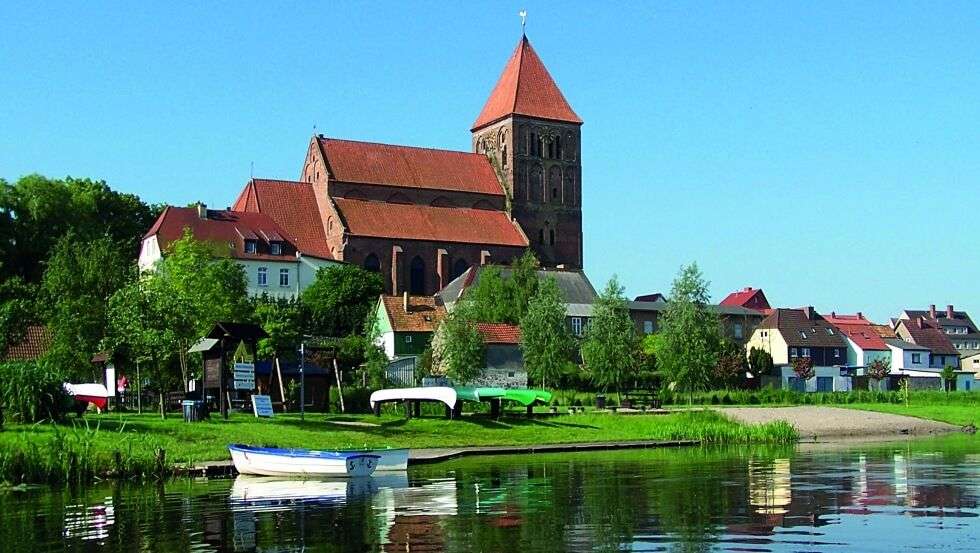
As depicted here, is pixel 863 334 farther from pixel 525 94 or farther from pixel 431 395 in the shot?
pixel 431 395

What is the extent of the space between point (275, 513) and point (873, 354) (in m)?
111

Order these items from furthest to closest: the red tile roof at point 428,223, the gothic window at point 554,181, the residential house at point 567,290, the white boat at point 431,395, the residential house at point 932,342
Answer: the residential house at point 932,342 → the gothic window at point 554,181 → the red tile roof at point 428,223 → the residential house at point 567,290 → the white boat at point 431,395

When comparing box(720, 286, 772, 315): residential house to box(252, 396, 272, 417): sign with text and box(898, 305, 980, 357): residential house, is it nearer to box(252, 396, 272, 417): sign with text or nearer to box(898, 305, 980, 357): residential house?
box(898, 305, 980, 357): residential house

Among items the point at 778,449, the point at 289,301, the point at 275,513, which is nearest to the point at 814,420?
the point at 778,449

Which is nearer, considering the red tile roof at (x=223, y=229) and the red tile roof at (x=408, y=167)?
the red tile roof at (x=223, y=229)


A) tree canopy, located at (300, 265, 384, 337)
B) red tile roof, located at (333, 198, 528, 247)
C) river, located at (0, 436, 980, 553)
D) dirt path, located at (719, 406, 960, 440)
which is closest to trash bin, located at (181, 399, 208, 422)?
river, located at (0, 436, 980, 553)

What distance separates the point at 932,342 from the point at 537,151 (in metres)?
47.1

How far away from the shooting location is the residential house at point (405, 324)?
93688mm

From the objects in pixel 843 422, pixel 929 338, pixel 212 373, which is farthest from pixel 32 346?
pixel 929 338

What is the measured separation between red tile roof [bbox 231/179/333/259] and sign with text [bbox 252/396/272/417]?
202 feet

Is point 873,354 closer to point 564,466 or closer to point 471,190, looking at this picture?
point 471,190

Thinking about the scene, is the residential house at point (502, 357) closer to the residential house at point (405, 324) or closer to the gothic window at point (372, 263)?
the residential house at point (405, 324)

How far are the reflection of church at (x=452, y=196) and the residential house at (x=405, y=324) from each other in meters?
16.4

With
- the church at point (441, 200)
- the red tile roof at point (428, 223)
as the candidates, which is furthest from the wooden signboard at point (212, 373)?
the red tile roof at point (428, 223)
